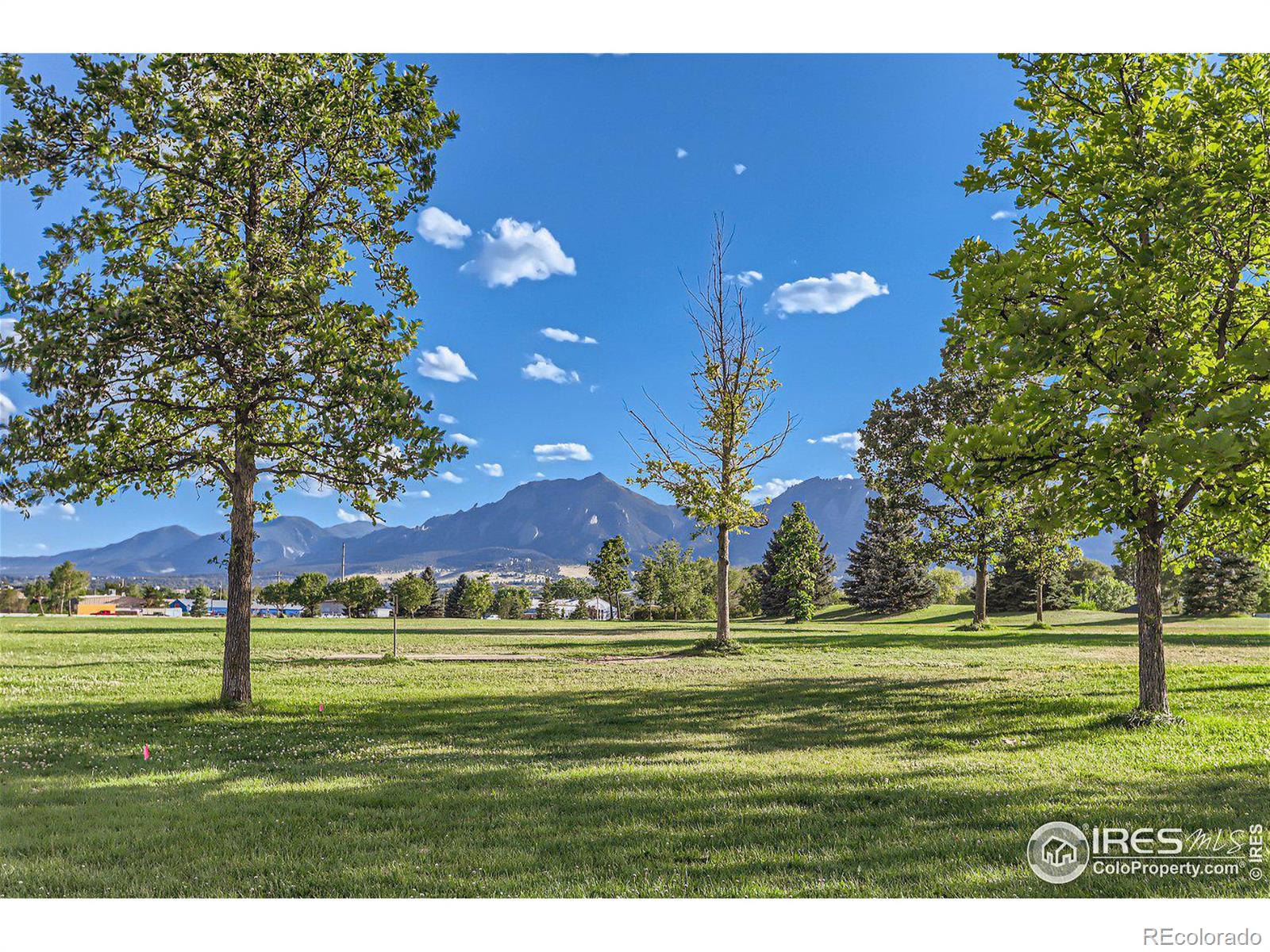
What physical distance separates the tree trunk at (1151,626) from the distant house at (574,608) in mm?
80460

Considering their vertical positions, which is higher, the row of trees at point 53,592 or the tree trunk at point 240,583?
the tree trunk at point 240,583

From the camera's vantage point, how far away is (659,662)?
75.4ft

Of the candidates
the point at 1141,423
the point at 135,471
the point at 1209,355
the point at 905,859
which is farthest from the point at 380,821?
the point at 1209,355

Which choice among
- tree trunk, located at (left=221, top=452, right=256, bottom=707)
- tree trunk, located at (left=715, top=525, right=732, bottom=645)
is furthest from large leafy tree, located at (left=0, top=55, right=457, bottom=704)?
tree trunk, located at (left=715, top=525, right=732, bottom=645)

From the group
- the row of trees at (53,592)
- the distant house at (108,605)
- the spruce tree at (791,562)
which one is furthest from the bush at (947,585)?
the distant house at (108,605)

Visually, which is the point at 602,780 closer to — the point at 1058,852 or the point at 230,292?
the point at 1058,852

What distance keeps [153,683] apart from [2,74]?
1283cm

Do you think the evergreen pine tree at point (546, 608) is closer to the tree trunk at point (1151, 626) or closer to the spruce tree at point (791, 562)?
the spruce tree at point (791, 562)

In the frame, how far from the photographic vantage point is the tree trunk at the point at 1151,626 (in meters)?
11.4

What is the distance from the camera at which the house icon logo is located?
5.17 metres

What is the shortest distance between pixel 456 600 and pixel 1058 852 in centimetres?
9763

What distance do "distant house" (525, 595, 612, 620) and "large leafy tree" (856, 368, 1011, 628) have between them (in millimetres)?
58316

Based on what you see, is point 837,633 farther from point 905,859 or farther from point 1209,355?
point 905,859

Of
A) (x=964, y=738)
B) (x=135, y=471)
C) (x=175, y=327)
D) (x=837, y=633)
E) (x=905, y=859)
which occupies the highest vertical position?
(x=175, y=327)
